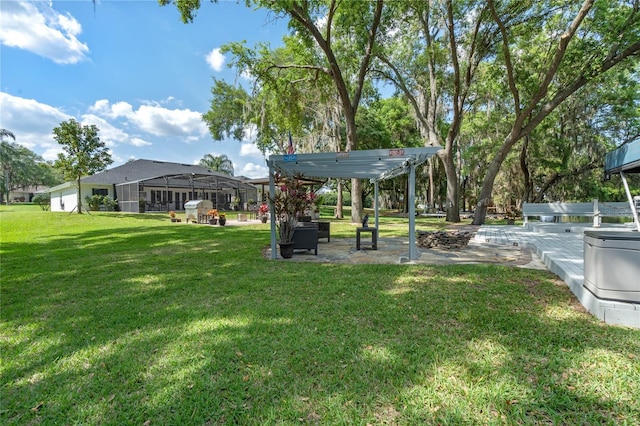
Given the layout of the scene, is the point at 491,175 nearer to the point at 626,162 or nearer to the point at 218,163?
the point at 626,162

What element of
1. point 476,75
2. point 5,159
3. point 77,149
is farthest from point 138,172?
point 476,75

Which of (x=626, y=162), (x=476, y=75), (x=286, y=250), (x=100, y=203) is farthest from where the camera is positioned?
(x=100, y=203)

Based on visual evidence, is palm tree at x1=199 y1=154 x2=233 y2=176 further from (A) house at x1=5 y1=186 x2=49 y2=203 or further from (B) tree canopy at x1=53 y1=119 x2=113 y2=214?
(A) house at x1=5 y1=186 x2=49 y2=203

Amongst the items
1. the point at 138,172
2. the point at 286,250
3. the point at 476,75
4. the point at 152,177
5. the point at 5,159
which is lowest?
the point at 286,250

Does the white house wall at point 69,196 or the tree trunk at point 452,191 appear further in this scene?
the white house wall at point 69,196

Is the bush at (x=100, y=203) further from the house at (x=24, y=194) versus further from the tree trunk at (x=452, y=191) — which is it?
the house at (x=24, y=194)

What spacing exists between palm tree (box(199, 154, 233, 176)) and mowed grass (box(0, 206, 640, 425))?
45.0 meters

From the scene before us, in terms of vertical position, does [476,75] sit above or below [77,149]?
above

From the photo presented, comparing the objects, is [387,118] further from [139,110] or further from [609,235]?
[609,235]

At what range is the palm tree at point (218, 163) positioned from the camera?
47475mm

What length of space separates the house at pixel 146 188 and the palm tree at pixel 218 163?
55.2 ft

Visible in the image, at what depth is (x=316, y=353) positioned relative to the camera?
249 cm

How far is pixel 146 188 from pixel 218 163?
2274cm

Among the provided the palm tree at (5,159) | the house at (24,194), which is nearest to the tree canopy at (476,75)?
the palm tree at (5,159)
